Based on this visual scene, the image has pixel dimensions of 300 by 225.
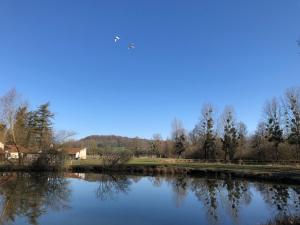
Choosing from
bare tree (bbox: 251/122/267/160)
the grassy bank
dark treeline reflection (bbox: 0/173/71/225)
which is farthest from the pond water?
bare tree (bbox: 251/122/267/160)

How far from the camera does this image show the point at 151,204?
2002 cm

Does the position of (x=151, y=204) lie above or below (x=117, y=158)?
below

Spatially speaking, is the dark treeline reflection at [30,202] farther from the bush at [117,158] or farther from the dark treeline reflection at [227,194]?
the bush at [117,158]

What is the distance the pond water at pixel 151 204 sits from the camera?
1519 cm

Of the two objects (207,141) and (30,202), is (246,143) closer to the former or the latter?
(207,141)

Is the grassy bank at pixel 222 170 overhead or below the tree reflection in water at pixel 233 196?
overhead

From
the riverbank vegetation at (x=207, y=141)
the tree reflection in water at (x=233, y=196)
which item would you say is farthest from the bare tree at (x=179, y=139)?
the tree reflection in water at (x=233, y=196)

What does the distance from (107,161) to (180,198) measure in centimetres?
2166

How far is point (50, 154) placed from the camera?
140 feet

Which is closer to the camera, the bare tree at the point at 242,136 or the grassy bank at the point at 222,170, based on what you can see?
the grassy bank at the point at 222,170

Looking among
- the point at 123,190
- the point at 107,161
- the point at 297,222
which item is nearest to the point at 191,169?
the point at 107,161

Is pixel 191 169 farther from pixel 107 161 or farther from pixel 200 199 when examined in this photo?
pixel 200 199

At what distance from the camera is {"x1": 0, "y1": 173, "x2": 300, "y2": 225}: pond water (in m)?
15.2

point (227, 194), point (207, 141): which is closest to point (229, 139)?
point (207, 141)
